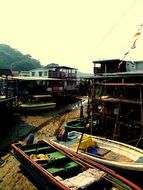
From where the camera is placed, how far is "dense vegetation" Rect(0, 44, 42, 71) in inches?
3112

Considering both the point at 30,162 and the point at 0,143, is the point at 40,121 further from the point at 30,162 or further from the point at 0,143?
the point at 30,162

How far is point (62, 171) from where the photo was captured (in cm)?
1013

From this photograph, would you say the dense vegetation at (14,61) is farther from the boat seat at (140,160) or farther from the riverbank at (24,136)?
the boat seat at (140,160)

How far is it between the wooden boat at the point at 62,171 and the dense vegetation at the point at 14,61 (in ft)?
222

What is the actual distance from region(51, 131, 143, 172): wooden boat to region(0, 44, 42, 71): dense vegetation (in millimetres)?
67555

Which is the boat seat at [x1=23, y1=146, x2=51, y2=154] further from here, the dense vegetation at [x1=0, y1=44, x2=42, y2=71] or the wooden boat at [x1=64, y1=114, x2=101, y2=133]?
the dense vegetation at [x1=0, y1=44, x2=42, y2=71]

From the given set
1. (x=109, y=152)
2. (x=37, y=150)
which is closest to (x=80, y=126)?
(x=109, y=152)

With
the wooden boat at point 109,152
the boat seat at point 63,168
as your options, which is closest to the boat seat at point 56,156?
the boat seat at point 63,168

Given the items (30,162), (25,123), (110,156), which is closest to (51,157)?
(30,162)

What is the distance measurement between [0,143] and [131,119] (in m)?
9.02

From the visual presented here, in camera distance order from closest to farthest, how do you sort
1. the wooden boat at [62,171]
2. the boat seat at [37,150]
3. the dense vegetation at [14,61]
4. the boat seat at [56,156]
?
the wooden boat at [62,171] < the boat seat at [56,156] < the boat seat at [37,150] < the dense vegetation at [14,61]

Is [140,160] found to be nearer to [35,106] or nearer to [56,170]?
[56,170]

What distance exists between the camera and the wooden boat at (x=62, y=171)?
870cm

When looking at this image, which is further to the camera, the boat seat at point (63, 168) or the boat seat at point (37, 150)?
the boat seat at point (37, 150)
